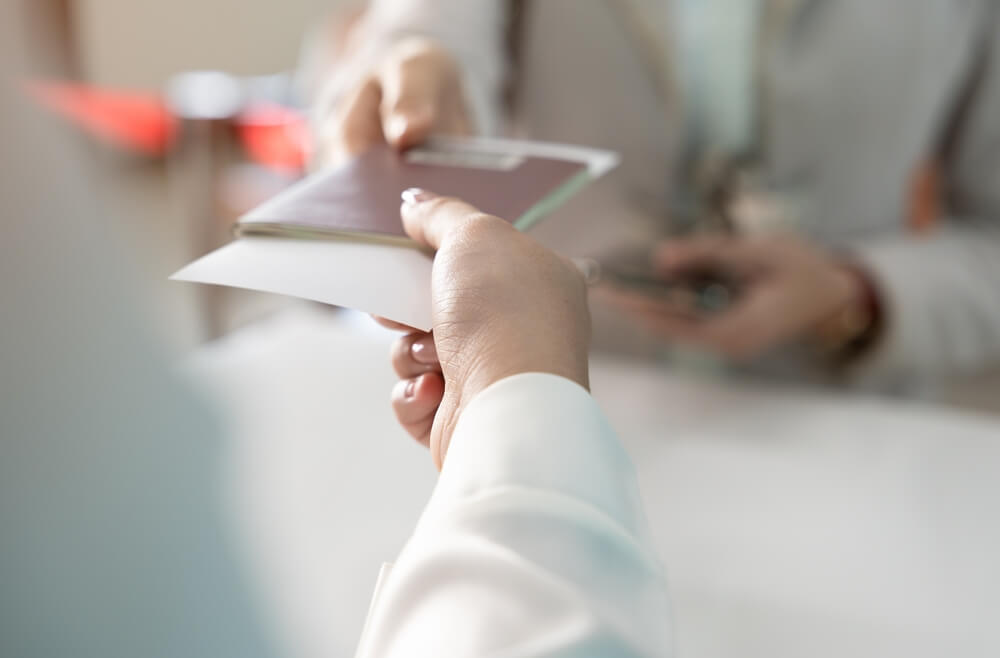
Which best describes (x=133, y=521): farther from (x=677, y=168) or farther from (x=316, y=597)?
(x=677, y=168)

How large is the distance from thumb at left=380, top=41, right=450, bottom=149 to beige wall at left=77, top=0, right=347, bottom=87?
114 mm

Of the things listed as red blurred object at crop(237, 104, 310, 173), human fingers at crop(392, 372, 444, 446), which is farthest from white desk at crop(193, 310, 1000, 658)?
red blurred object at crop(237, 104, 310, 173)

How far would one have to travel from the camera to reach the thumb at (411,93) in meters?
0.28

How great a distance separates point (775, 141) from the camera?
0.50 meters

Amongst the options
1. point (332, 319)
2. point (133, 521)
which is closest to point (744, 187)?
point (332, 319)

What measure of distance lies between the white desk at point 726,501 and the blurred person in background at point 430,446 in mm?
53

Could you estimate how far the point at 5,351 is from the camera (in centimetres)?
17

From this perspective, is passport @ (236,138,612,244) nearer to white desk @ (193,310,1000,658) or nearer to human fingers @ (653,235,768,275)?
white desk @ (193,310,1000,658)

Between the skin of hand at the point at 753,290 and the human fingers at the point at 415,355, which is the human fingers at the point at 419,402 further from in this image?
the skin of hand at the point at 753,290

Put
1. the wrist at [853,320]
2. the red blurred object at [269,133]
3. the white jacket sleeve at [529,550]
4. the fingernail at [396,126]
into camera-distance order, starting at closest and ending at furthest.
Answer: the white jacket sleeve at [529,550] → the fingernail at [396,126] → the wrist at [853,320] → the red blurred object at [269,133]

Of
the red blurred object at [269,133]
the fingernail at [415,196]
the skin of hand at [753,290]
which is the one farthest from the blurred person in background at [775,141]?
the red blurred object at [269,133]

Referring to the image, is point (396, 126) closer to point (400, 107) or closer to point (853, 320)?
point (400, 107)

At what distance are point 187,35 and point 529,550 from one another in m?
0.57

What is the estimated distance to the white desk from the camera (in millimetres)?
289
